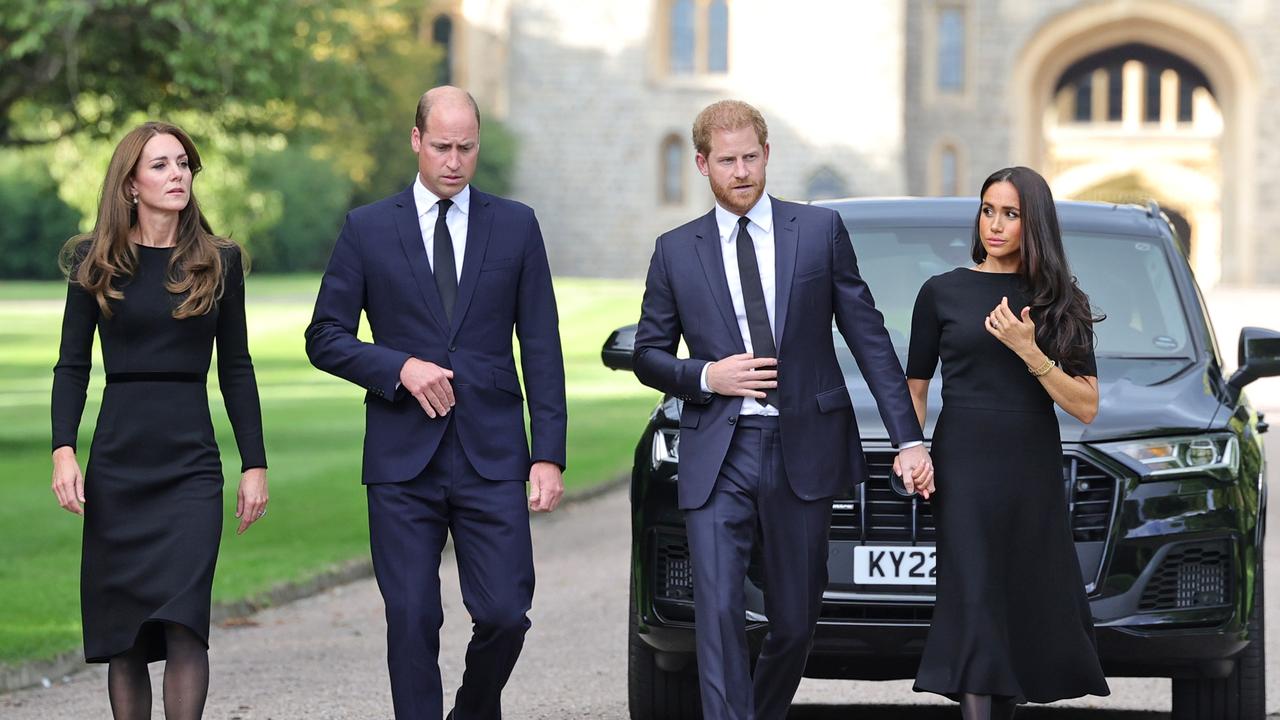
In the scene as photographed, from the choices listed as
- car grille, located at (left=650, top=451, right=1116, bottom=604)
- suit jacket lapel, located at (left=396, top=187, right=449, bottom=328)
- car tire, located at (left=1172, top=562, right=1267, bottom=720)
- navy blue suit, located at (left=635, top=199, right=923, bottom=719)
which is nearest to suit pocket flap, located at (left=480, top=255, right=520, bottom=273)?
suit jacket lapel, located at (left=396, top=187, right=449, bottom=328)

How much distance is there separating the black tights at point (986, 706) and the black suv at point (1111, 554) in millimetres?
498

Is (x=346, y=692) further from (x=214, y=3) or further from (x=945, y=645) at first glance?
(x=214, y=3)

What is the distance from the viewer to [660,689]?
21.1 ft

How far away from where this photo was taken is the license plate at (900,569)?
587cm

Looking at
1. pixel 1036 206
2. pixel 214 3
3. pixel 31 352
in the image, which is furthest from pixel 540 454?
pixel 31 352

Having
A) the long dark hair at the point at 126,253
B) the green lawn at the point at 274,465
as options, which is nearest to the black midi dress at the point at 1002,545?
the long dark hair at the point at 126,253

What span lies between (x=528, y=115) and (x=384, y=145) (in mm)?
4188

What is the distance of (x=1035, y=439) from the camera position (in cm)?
535

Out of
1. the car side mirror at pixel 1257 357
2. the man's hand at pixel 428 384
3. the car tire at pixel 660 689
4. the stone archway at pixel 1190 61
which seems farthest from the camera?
the stone archway at pixel 1190 61

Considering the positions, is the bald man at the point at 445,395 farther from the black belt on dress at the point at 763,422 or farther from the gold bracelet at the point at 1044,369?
the gold bracelet at the point at 1044,369

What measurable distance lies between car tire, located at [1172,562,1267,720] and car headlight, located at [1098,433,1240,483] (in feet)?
1.20

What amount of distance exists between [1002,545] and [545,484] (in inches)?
46.7

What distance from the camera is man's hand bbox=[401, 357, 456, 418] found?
5.15 metres

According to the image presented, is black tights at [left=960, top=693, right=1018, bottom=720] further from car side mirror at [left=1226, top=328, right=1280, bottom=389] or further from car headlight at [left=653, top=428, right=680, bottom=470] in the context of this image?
car side mirror at [left=1226, top=328, right=1280, bottom=389]
